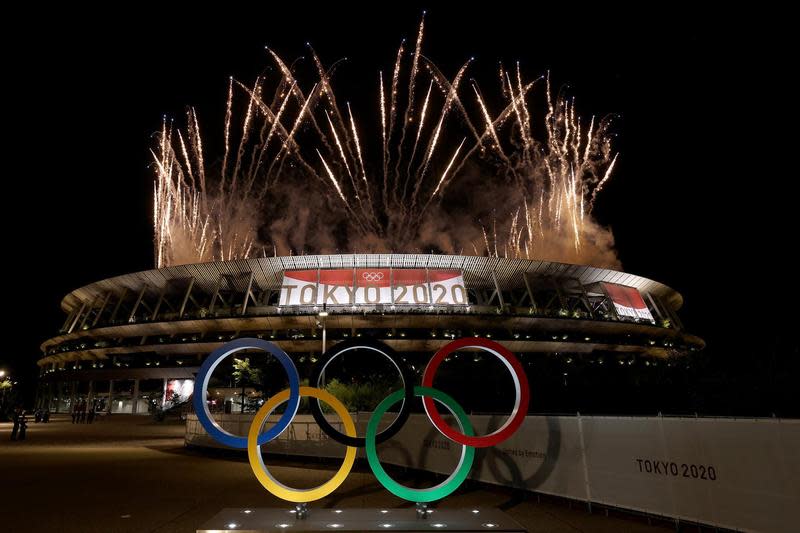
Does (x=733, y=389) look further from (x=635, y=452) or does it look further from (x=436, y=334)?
(x=436, y=334)

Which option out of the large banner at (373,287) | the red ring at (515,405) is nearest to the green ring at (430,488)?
the red ring at (515,405)

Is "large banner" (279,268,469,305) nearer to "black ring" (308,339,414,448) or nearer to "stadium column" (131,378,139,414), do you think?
"stadium column" (131,378,139,414)

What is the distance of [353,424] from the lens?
9.96m

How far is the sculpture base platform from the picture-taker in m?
7.58

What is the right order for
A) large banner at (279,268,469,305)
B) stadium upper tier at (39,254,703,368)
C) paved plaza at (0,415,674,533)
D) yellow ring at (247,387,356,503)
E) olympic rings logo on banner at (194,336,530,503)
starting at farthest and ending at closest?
stadium upper tier at (39,254,703,368)
large banner at (279,268,469,305)
paved plaza at (0,415,674,533)
olympic rings logo on banner at (194,336,530,503)
yellow ring at (247,387,356,503)

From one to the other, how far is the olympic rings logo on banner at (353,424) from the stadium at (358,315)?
1620 inches

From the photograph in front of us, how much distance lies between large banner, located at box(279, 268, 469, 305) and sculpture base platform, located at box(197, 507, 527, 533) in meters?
43.8

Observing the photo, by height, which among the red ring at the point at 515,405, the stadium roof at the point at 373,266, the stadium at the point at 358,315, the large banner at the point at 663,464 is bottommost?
the large banner at the point at 663,464

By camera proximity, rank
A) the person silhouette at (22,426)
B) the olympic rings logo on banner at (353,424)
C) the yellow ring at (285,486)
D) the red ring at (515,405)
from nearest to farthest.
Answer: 1. the yellow ring at (285,486)
2. the olympic rings logo on banner at (353,424)
3. the red ring at (515,405)
4. the person silhouette at (22,426)

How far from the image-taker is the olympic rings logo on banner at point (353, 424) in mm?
9422

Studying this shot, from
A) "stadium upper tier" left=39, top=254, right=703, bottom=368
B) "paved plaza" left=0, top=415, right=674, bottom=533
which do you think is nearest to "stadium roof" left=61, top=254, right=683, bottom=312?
"stadium upper tier" left=39, top=254, right=703, bottom=368

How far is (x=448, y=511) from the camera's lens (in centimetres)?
881

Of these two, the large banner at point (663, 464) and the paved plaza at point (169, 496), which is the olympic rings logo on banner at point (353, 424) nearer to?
the paved plaza at point (169, 496)

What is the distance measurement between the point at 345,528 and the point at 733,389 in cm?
1638
